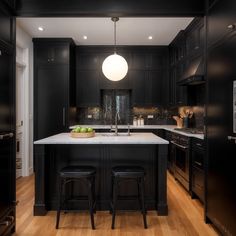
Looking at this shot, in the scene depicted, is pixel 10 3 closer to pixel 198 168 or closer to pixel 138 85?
pixel 198 168

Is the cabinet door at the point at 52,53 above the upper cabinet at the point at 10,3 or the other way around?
above

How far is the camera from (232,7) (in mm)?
2271

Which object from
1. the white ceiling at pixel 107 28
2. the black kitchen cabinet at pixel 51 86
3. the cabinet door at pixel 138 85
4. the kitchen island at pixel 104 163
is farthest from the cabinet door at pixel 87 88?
the kitchen island at pixel 104 163

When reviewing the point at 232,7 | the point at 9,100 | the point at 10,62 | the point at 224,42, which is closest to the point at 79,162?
the point at 9,100

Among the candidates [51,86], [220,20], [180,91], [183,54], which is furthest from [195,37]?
[51,86]

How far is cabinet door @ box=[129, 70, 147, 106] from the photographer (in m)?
6.21

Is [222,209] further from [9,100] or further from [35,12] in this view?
[35,12]

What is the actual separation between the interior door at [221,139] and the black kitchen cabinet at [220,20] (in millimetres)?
100

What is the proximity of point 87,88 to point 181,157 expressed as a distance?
295 centimetres

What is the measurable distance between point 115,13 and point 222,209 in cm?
238

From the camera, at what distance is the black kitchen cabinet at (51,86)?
18.1 feet

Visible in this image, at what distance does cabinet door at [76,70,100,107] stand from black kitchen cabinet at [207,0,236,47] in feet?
12.1

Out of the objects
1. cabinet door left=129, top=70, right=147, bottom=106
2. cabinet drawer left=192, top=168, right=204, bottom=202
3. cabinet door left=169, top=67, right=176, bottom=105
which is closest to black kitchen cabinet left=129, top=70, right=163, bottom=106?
cabinet door left=129, top=70, right=147, bottom=106

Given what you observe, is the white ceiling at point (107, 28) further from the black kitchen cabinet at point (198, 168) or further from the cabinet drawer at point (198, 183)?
the cabinet drawer at point (198, 183)
